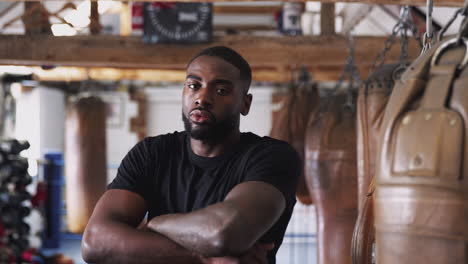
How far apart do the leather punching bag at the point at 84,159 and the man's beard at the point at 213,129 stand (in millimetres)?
3465

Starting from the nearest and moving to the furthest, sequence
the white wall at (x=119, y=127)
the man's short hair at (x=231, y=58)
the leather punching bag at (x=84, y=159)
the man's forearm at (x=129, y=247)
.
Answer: the man's forearm at (x=129, y=247) < the man's short hair at (x=231, y=58) < the leather punching bag at (x=84, y=159) < the white wall at (x=119, y=127)

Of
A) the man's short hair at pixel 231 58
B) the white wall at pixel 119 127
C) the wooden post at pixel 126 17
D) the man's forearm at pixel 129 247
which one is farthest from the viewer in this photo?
the white wall at pixel 119 127

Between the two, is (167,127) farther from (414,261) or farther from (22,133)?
(414,261)

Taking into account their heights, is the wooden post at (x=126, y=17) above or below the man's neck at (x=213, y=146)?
above

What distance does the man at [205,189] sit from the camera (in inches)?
62.9

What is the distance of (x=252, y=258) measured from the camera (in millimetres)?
1679

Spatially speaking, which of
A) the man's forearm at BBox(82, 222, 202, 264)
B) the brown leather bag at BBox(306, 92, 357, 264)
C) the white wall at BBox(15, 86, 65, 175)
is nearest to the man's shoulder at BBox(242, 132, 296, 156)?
the man's forearm at BBox(82, 222, 202, 264)

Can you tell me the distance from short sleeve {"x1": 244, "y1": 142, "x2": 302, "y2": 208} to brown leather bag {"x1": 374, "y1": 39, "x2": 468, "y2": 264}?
0.63 meters

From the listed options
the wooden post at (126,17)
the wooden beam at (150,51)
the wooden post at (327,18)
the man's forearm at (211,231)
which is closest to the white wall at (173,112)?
the wooden post at (126,17)

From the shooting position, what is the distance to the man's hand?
1626 mm

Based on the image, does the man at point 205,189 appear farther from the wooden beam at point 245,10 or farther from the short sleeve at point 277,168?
the wooden beam at point 245,10

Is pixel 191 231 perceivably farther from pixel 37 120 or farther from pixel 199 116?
pixel 37 120

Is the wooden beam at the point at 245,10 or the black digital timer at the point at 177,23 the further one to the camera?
the wooden beam at the point at 245,10

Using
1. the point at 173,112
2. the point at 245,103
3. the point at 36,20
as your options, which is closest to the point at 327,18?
the point at 36,20
